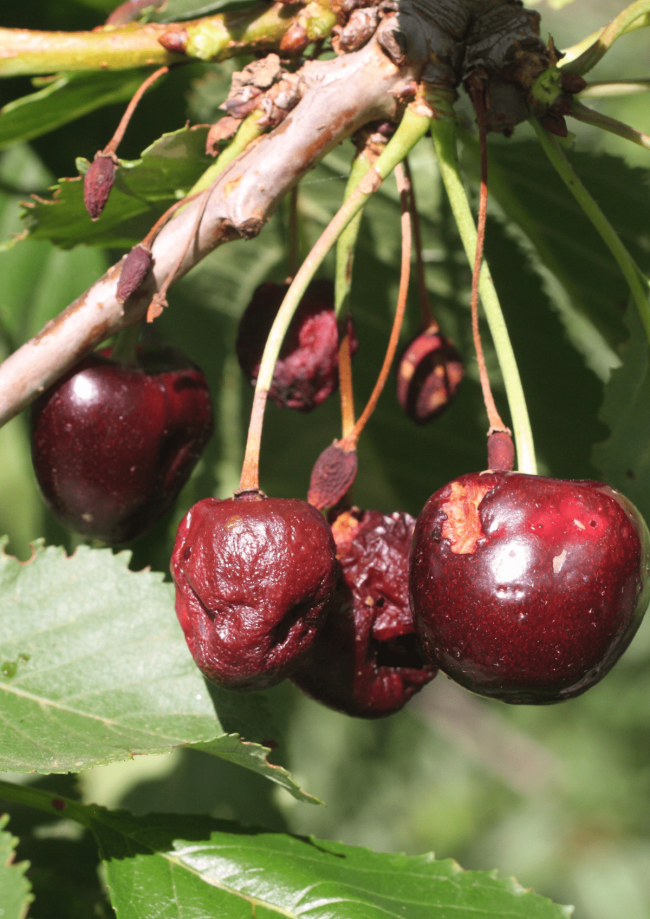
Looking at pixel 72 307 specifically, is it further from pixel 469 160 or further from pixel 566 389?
pixel 566 389

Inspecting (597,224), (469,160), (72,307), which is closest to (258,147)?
(72,307)

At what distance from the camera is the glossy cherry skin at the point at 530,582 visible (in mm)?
843

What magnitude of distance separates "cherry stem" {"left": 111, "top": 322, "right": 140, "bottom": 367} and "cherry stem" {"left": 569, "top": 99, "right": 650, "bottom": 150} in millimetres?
643

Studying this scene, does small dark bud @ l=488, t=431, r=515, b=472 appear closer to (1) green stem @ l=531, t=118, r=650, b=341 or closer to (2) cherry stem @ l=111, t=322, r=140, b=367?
(1) green stem @ l=531, t=118, r=650, b=341

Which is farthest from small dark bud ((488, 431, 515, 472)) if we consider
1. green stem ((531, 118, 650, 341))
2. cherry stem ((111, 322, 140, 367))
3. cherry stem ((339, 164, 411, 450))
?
cherry stem ((111, 322, 140, 367))

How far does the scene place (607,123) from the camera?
105 centimetres

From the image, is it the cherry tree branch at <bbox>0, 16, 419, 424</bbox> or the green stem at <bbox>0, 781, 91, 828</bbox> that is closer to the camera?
the cherry tree branch at <bbox>0, 16, 419, 424</bbox>

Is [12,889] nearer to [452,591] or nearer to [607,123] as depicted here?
[452,591]

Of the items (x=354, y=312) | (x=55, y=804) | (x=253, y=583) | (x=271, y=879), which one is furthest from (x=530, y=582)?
(x=354, y=312)

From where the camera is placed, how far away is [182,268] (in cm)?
102

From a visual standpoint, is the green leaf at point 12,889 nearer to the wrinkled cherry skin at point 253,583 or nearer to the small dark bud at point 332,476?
the wrinkled cherry skin at point 253,583

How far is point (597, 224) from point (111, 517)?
75 cm

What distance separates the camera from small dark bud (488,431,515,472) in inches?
36.6

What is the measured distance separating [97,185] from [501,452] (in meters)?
0.60
